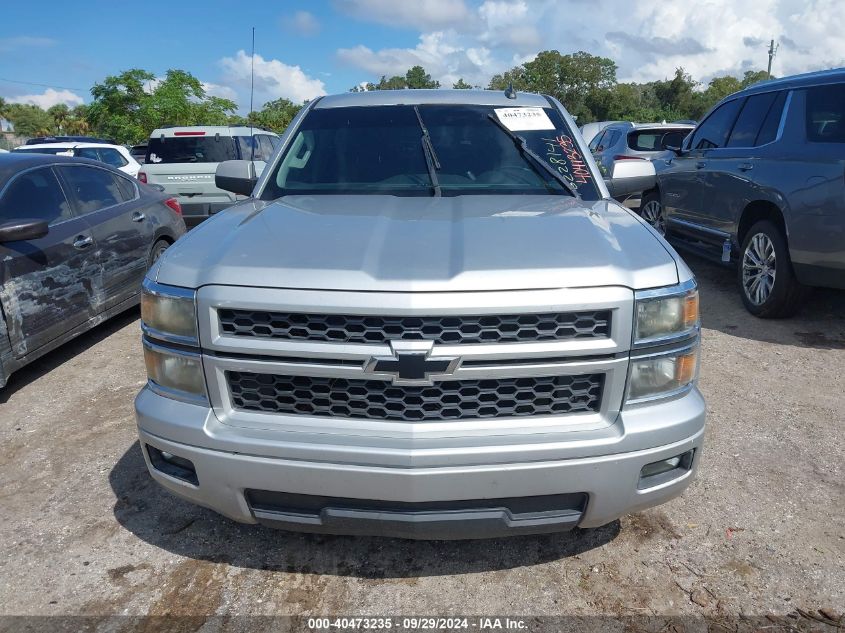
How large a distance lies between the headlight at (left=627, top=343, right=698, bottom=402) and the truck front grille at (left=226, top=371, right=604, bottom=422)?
12cm

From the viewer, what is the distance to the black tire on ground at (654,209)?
26.2ft

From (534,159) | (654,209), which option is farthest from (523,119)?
(654,209)

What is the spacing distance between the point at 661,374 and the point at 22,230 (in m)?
3.97

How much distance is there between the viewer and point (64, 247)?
4809mm

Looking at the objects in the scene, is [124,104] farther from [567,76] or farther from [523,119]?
[567,76]

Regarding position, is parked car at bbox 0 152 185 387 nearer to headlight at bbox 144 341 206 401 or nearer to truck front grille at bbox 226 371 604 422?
headlight at bbox 144 341 206 401

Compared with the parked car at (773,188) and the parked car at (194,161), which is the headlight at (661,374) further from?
the parked car at (194,161)

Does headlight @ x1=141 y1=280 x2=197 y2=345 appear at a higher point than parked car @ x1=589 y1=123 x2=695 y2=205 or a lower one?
lower

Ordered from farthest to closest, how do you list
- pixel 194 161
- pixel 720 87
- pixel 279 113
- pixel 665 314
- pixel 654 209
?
pixel 720 87, pixel 279 113, pixel 194 161, pixel 654 209, pixel 665 314

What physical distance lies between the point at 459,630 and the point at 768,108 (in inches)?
211

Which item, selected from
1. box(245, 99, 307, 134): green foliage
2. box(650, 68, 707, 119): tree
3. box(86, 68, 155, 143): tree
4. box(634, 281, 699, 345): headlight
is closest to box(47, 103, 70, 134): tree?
box(245, 99, 307, 134): green foliage

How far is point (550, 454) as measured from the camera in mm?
2121

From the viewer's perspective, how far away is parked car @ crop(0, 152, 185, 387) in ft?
14.0

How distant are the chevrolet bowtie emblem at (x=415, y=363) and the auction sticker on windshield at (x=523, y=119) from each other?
1.96 meters
